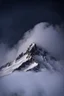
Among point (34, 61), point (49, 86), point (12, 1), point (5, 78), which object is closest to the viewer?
point (12, 1)

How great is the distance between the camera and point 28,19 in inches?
213

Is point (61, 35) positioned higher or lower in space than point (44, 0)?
lower

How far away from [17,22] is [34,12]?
0.35 metres

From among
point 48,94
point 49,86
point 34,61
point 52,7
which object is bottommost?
point 48,94

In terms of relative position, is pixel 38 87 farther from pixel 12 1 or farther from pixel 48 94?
pixel 12 1

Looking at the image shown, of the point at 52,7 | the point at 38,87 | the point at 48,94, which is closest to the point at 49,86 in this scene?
the point at 38,87

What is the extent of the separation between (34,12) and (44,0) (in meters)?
0.28

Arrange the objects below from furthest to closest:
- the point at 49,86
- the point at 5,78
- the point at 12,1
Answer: the point at 49,86 < the point at 5,78 < the point at 12,1

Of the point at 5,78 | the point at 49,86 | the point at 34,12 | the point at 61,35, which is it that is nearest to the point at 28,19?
the point at 34,12

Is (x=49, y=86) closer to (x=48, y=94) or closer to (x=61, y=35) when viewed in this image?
(x=48, y=94)

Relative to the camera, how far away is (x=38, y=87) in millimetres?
6156

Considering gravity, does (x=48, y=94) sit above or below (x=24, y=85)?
below

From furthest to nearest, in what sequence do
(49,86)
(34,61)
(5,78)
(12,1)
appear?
(34,61), (49,86), (5,78), (12,1)

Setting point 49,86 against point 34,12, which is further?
point 49,86
